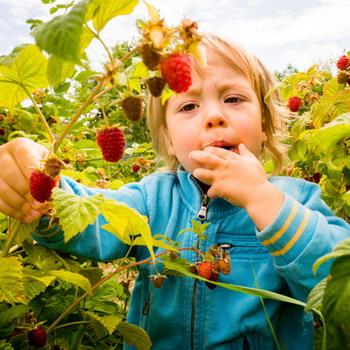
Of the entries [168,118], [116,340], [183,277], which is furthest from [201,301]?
[168,118]

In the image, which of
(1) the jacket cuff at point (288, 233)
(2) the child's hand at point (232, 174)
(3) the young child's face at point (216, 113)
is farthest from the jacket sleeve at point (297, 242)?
(3) the young child's face at point (216, 113)

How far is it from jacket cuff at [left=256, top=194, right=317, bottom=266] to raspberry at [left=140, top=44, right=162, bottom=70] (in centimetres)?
65

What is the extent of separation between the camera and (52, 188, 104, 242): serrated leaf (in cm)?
98

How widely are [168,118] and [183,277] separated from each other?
1.80 ft

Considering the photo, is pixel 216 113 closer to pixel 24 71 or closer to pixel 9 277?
pixel 24 71

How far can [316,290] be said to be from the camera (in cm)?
90

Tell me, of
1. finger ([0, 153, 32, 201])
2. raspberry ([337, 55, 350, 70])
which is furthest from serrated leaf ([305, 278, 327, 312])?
raspberry ([337, 55, 350, 70])

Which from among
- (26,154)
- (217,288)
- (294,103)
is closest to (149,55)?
(26,154)

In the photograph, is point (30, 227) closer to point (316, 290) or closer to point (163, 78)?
point (163, 78)

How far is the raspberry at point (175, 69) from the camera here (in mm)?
818

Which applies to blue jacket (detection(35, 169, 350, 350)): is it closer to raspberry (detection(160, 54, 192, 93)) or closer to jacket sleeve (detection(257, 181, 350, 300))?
jacket sleeve (detection(257, 181, 350, 300))

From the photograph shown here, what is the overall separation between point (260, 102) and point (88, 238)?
864 millimetres

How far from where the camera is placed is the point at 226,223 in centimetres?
169

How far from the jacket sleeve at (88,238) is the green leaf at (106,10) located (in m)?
0.56
